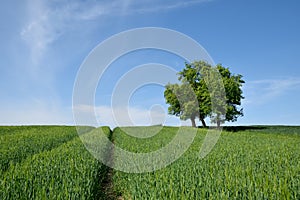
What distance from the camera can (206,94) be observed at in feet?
127

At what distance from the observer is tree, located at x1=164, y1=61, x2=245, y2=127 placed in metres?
38.0

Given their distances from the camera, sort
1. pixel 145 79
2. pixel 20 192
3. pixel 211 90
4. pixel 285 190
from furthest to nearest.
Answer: pixel 211 90
pixel 145 79
pixel 20 192
pixel 285 190

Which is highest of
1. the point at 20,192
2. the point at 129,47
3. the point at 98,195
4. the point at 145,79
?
the point at 129,47

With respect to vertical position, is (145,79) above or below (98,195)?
above

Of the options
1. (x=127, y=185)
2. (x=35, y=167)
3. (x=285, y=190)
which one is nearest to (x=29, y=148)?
(x=35, y=167)

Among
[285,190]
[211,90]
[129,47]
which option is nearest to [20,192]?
[285,190]

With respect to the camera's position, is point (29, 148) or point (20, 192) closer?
point (20, 192)

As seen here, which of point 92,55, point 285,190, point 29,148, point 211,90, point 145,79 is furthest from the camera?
point 211,90

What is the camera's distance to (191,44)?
582 inches

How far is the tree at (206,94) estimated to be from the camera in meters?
38.0

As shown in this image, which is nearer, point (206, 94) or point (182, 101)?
point (206, 94)

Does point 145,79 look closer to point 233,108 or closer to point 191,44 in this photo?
point 191,44

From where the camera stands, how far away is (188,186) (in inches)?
226

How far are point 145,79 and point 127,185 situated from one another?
11.3m
